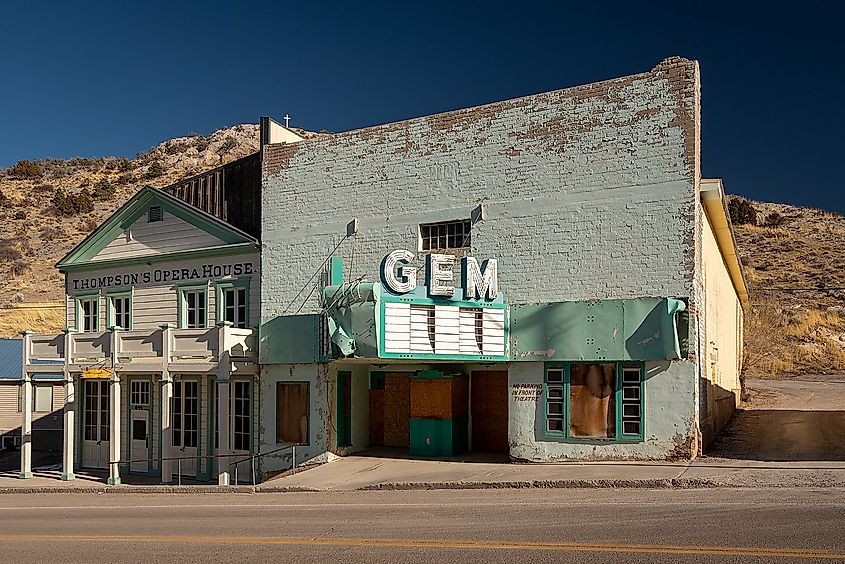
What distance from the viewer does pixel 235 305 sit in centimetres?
2477

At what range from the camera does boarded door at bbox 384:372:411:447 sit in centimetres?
2311

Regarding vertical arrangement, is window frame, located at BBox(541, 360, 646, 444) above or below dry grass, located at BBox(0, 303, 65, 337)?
below

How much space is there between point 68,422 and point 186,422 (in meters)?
3.04

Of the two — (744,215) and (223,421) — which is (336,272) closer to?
(223,421)

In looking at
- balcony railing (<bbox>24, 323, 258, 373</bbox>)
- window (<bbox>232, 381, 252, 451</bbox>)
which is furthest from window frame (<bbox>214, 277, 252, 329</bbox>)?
→ window (<bbox>232, 381, 252, 451</bbox>)

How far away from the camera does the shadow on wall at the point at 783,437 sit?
19.0m

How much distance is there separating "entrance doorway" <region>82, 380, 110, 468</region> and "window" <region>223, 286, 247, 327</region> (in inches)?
181

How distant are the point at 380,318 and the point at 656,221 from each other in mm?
5765

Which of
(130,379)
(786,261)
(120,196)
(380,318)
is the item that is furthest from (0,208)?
(380,318)

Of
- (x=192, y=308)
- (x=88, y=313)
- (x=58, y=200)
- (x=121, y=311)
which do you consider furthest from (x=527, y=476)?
(x=58, y=200)

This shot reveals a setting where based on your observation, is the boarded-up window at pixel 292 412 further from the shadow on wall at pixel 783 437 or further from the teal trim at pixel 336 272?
the shadow on wall at pixel 783 437

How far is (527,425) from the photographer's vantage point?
65.0 ft

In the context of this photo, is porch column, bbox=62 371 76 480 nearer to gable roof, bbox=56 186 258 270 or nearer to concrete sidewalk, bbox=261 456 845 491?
gable roof, bbox=56 186 258 270

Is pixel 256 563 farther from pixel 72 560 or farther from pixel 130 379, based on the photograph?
pixel 130 379
